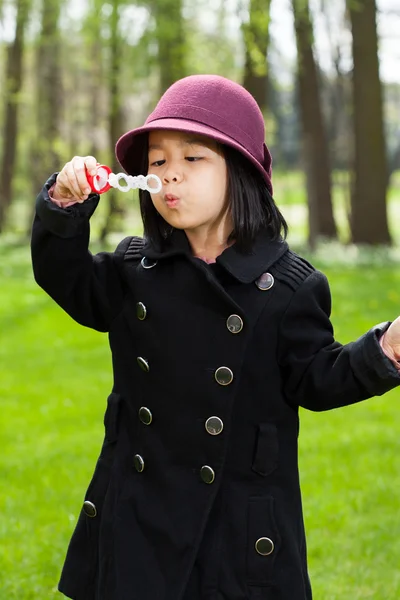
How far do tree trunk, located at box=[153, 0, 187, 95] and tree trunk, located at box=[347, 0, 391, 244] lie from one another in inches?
99.2

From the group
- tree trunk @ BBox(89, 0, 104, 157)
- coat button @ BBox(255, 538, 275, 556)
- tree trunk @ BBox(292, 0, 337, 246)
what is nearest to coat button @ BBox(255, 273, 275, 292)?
coat button @ BBox(255, 538, 275, 556)

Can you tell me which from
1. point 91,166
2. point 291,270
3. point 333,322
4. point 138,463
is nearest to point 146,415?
point 138,463

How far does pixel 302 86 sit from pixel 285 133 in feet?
46.8

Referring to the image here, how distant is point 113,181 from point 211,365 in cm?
47

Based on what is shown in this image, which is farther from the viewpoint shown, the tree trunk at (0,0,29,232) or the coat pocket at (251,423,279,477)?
the tree trunk at (0,0,29,232)

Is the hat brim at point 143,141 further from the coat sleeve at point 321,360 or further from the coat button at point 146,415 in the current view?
the coat button at point 146,415

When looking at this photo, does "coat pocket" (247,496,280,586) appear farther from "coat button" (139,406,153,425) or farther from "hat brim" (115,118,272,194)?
"hat brim" (115,118,272,194)

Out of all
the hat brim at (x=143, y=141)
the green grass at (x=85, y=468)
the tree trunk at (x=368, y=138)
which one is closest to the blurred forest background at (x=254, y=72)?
the tree trunk at (x=368, y=138)

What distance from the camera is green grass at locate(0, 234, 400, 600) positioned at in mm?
3708

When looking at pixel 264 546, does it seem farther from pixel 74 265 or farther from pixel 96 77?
pixel 96 77

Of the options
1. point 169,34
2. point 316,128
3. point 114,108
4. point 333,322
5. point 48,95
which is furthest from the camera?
point 48,95

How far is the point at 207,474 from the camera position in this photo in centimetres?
219

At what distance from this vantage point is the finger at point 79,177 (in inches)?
83.5

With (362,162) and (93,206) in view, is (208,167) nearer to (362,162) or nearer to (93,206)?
(93,206)
